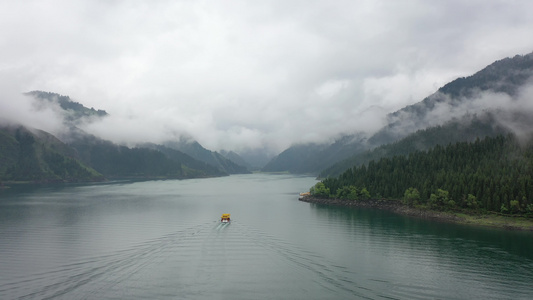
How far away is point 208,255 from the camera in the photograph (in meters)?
52.2

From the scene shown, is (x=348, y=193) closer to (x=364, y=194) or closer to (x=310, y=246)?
(x=364, y=194)

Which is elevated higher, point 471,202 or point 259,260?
point 471,202

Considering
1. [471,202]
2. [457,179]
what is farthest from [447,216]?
[457,179]

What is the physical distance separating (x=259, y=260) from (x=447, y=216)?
6183 cm

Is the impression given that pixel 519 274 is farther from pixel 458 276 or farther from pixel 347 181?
pixel 347 181

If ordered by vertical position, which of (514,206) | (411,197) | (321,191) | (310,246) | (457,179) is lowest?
(310,246)

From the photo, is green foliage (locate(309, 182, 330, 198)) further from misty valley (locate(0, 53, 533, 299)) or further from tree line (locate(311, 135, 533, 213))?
misty valley (locate(0, 53, 533, 299))

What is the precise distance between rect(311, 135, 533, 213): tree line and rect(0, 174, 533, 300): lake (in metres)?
12.3

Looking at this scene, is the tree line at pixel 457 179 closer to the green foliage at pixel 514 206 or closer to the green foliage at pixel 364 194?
the green foliage at pixel 514 206

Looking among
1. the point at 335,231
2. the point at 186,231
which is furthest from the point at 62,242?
the point at 335,231

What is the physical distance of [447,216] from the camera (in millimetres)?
86750

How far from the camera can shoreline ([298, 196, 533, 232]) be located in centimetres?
7450

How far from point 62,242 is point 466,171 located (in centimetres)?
11033

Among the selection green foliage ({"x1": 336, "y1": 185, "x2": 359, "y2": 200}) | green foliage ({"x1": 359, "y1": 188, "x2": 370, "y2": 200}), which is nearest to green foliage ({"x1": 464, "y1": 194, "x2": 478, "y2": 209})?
green foliage ({"x1": 359, "y1": 188, "x2": 370, "y2": 200})
